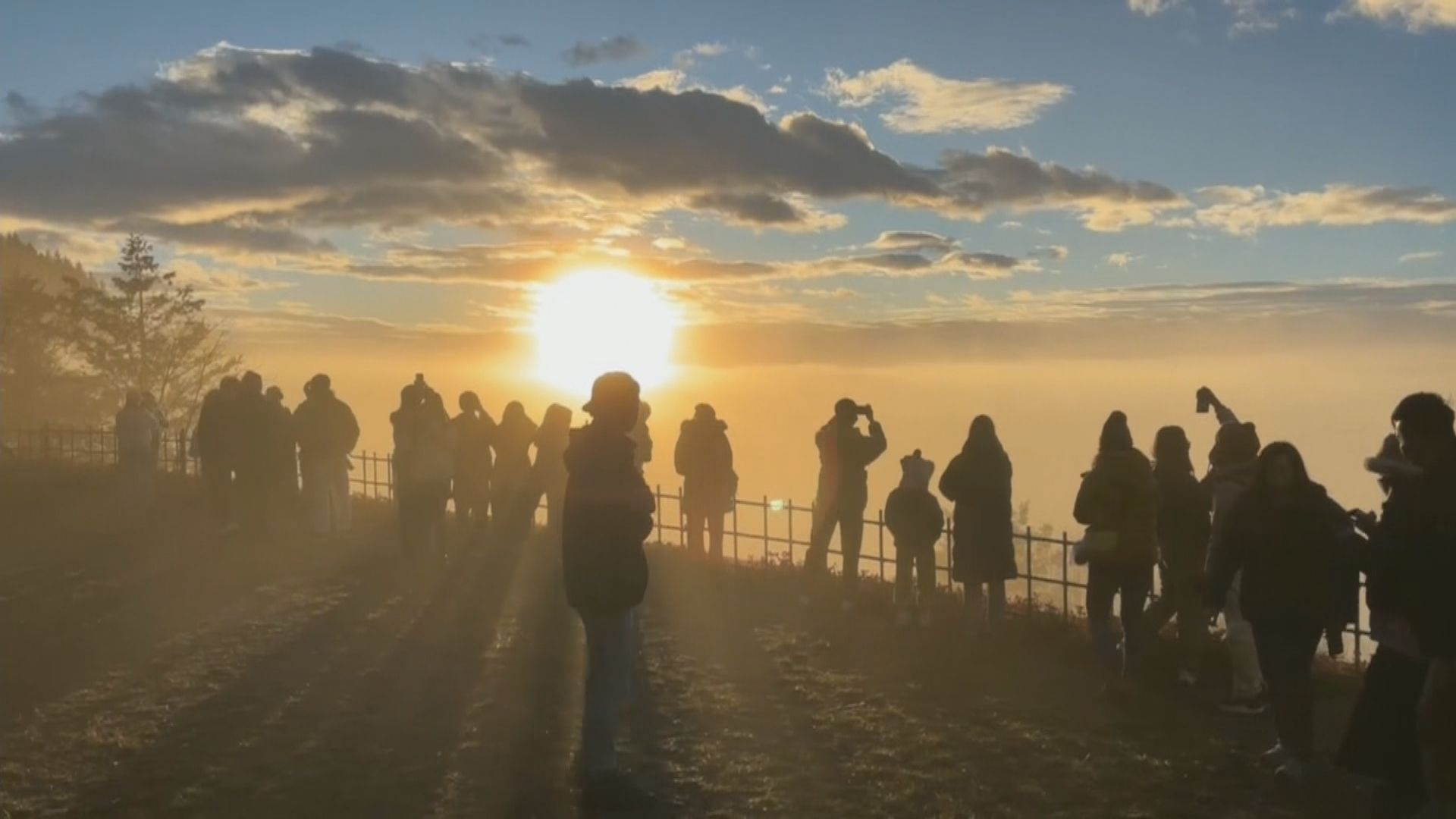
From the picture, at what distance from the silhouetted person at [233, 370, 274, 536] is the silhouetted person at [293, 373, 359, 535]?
18.4 inches

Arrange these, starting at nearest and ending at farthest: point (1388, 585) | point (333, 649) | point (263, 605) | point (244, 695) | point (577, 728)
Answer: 1. point (1388, 585)
2. point (577, 728)
3. point (244, 695)
4. point (333, 649)
5. point (263, 605)

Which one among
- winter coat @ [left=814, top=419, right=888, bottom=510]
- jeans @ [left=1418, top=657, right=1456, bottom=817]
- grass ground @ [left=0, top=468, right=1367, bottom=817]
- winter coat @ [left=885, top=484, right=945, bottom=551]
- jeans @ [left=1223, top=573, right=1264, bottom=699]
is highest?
winter coat @ [left=814, top=419, right=888, bottom=510]

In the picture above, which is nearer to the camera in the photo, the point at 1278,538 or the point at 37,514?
the point at 1278,538

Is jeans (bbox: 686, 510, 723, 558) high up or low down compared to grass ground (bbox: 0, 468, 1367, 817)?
up

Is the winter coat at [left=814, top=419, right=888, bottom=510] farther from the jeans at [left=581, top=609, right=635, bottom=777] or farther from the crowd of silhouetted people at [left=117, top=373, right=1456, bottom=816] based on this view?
the jeans at [left=581, top=609, right=635, bottom=777]

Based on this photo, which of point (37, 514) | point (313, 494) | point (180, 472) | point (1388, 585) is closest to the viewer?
point (1388, 585)

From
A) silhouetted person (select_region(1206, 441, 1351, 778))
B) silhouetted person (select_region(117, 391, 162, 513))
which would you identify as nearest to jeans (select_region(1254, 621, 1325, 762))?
silhouetted person (select_region(1206, 441, 1351, 778))

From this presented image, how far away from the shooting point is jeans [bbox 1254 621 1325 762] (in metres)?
7.48

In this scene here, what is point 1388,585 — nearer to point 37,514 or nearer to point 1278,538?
point 1278,538

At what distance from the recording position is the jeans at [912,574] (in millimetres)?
12836

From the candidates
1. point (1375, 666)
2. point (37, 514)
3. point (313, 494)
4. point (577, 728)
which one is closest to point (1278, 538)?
point (1375, 666)

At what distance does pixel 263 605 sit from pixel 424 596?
1619mm

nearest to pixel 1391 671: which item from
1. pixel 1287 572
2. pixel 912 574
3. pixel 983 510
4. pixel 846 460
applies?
pixel 1287 572

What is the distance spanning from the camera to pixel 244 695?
9.99 metres
